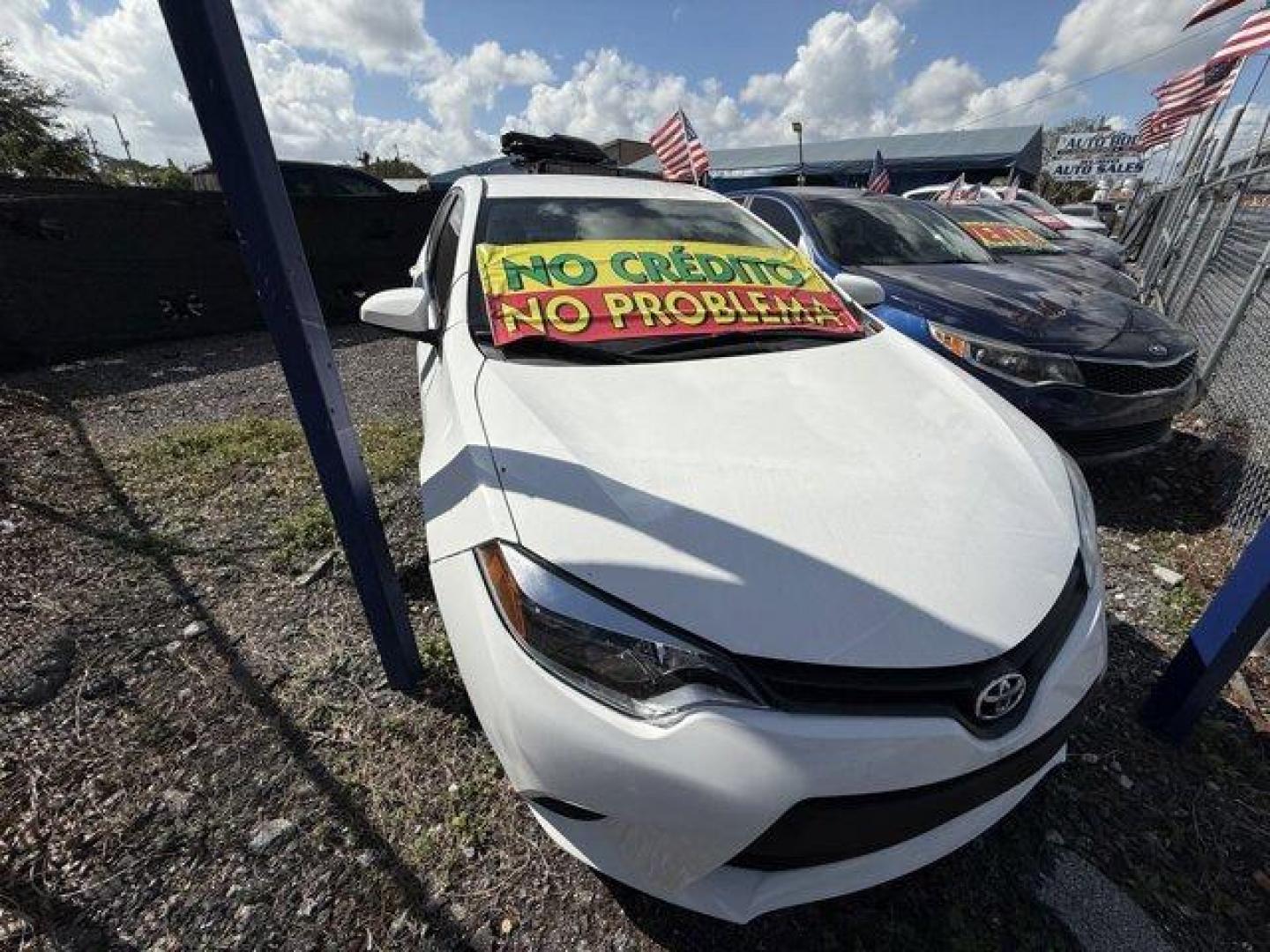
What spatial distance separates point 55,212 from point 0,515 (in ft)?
13.1

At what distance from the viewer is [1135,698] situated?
2.07 meters

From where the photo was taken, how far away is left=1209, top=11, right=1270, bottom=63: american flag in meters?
5.58

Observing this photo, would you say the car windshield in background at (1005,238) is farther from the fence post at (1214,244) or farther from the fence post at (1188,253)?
the fence post at (1188,253)

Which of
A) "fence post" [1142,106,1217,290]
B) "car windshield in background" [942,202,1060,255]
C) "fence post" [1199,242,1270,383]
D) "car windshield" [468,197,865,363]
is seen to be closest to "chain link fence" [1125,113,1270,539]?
"fence post" [1199,242,1270,383]

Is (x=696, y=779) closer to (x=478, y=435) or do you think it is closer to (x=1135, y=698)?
(x=478, y=435)

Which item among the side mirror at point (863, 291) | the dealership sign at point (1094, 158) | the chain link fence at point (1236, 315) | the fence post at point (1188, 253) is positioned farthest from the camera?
the dealership sign at point (1094, 158)

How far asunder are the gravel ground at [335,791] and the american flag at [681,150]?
19.6 ft

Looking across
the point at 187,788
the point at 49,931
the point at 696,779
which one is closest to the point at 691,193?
the point at 696,779

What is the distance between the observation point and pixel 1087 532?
61.4 inches

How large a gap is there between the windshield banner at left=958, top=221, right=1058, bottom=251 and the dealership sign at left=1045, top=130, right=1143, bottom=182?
33019 millimetres


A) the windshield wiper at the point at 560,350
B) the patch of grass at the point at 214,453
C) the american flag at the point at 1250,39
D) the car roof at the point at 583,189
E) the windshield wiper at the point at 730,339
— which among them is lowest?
the patch of grass at the point at 214,453

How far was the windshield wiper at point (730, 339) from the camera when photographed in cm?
193

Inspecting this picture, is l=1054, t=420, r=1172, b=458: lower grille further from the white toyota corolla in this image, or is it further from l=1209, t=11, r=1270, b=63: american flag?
l=1209, t=11, r=1270, b=63: american flag

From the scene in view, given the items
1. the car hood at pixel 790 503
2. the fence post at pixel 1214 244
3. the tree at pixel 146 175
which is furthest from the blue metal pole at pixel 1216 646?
the tree at pixel 146 175
